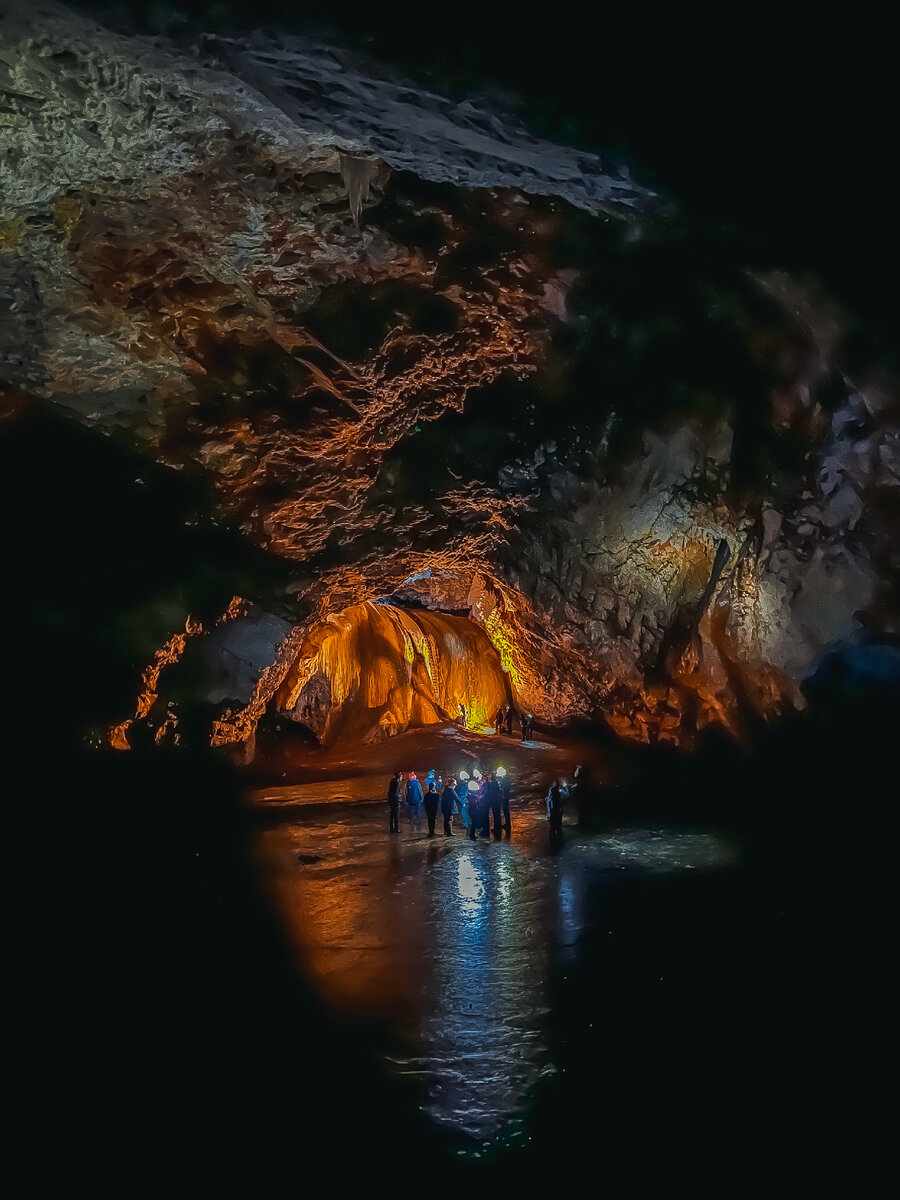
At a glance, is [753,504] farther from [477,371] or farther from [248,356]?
[248,356]

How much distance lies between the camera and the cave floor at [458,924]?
176 inches

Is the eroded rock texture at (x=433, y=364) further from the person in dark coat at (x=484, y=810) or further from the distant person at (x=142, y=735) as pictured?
the person in dark coat at (x=484, y=810)

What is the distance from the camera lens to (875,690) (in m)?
9.55

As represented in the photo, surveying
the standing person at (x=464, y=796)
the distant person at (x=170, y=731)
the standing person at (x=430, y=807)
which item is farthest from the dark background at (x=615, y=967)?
the distant person at (x=170, y=731)

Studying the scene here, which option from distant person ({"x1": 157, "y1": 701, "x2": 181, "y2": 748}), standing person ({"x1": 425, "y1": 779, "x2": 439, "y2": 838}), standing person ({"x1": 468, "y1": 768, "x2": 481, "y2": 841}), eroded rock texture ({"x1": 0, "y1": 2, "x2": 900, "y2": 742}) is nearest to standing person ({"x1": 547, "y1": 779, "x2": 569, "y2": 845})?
standing person ({"x1": 468, "y1": 768, "x2": 481, "y2": 841})

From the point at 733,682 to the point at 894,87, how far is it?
35.7 feet

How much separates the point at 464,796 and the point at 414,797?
1119 mm

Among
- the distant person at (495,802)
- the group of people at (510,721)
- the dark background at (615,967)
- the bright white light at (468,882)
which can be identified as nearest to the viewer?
the dark background at (615,967)

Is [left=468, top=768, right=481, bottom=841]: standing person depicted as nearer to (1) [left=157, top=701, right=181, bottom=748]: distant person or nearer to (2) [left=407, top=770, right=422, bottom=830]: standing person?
(2) [left=407, top=770, right=422, bottom=830]: standing person

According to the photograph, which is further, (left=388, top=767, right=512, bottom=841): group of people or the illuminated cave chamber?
the illuminated cave chamber

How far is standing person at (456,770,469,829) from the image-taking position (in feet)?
36.6

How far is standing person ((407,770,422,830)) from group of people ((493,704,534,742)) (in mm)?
7199

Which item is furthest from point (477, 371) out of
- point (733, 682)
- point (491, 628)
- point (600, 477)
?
point (491, 628)

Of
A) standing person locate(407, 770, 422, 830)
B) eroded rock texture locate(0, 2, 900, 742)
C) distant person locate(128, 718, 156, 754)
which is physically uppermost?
eroded rock texture locate(0, 2, 900, 742)
